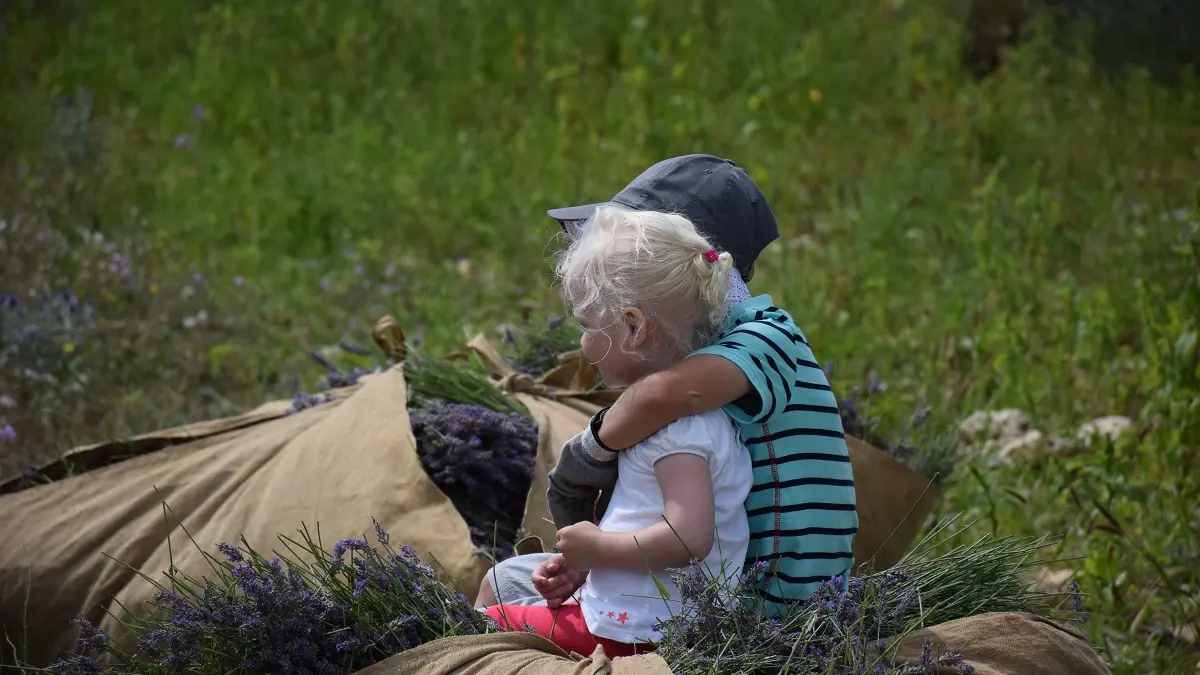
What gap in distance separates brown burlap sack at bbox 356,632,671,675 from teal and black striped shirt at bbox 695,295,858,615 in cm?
28

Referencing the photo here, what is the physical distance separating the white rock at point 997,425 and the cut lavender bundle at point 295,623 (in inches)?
96.9

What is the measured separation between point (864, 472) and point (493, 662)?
1287mm

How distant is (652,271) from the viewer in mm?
2023

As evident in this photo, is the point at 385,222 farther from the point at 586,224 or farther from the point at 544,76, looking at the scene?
the point at 586,224

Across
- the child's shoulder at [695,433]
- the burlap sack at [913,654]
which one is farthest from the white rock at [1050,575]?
the child's shoulder at [695,433]

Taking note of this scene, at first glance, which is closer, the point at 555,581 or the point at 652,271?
the point at 652,271

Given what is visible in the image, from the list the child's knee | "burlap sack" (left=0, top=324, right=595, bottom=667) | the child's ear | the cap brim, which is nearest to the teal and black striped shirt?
the child's ear

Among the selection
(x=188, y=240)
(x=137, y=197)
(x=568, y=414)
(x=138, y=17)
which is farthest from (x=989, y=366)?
(x=138, y=17)

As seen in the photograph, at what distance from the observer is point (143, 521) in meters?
2.87

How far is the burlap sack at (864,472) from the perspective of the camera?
2.96 metres

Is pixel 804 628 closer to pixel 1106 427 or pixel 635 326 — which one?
pixel 635 326

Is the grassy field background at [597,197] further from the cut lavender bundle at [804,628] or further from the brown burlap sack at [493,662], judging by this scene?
the brown burlap sack at [493,662]

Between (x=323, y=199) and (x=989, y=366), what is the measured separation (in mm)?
3022

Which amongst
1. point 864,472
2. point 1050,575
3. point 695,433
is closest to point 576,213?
point 695,433
